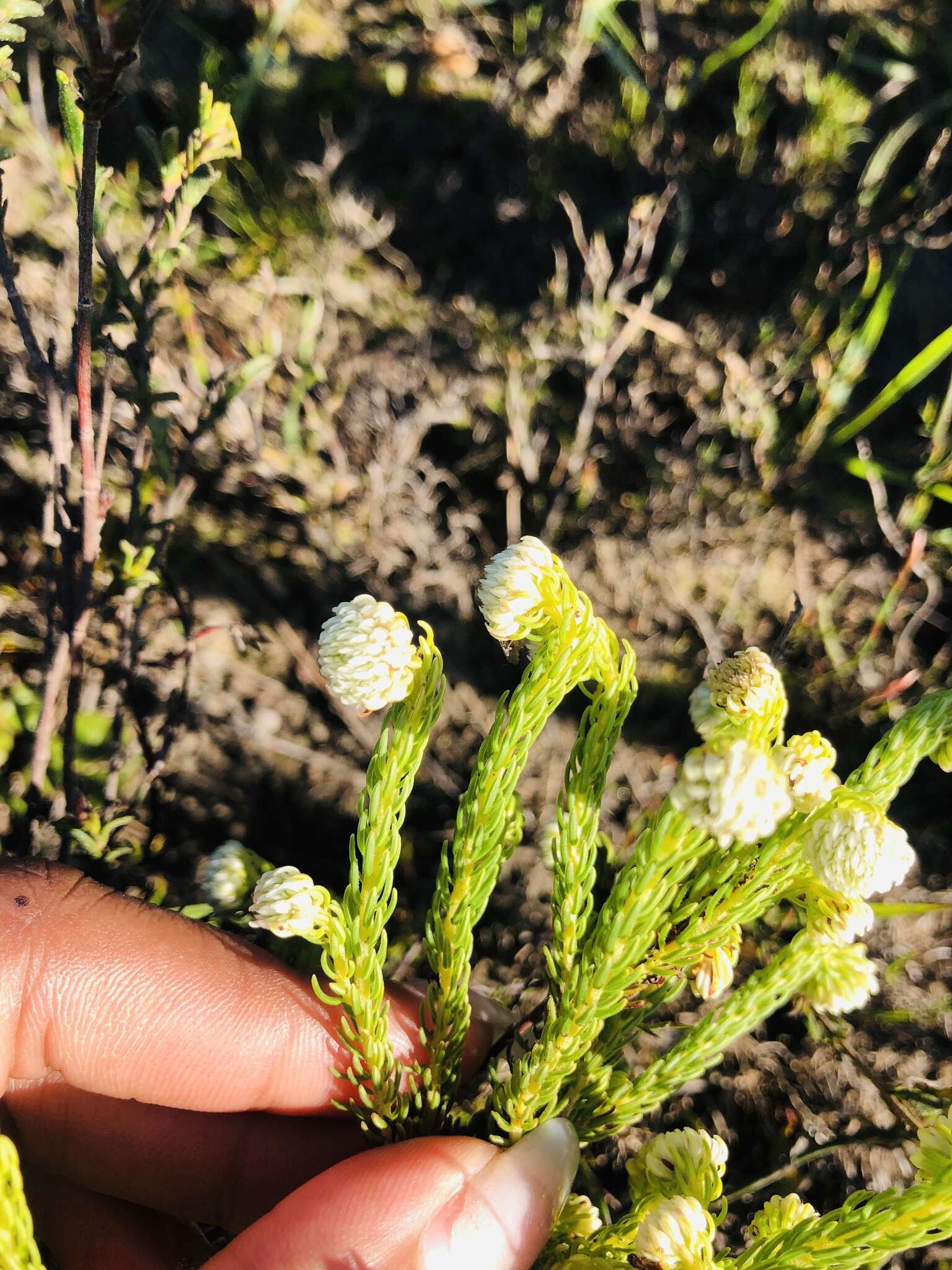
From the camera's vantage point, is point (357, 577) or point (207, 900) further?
point (357, 577)

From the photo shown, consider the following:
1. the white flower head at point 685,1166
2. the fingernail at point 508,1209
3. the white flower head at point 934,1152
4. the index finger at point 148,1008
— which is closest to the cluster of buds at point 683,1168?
the white flower head at point 685,1166

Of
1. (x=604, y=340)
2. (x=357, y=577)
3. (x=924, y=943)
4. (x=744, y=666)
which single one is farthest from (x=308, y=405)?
(x=924, y=943)

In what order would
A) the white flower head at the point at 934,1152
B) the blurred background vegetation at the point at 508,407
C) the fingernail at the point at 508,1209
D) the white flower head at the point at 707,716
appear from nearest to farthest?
the white flower head at the point at 934,1152, the white flower head at the point at 707,716, the fingernail at the point at 508,1209, the blurred background vegetation at the point at 508,407

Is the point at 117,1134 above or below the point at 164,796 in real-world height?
below

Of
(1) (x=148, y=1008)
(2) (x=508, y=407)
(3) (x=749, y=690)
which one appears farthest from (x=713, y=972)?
(2) (x=508, y=407)

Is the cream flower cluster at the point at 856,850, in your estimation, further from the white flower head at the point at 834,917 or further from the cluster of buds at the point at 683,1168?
the cluster of buds at the point at 683,1168

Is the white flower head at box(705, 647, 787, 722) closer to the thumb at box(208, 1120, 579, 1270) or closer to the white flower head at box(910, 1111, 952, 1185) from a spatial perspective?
the white flower head at box(910, 1111, 952, 1185)

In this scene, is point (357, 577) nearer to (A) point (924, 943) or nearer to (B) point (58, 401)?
(B) point (58, 401)

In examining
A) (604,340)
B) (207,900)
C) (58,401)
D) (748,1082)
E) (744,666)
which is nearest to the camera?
(744,666)
